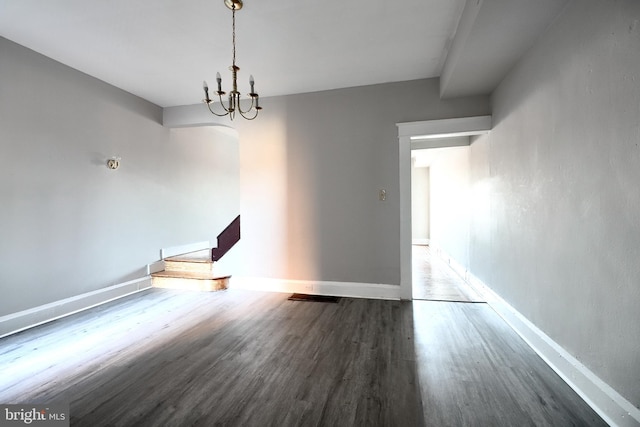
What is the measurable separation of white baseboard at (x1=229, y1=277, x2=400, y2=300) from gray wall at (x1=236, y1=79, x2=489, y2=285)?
0.08 meters

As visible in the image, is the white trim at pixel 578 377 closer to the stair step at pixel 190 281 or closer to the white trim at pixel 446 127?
the white trim at pixel 446 127

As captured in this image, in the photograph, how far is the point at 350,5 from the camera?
86.8 inches

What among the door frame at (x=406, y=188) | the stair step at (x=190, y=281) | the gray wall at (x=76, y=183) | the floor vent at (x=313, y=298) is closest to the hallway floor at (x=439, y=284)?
the door frame at (x=406, y=188)

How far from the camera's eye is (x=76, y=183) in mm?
3285

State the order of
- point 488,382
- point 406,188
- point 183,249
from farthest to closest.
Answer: point 183,249, point 406,188, point 488,382

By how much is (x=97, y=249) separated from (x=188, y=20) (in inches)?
114

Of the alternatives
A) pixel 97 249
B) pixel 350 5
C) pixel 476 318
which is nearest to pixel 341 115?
pixel 350 5

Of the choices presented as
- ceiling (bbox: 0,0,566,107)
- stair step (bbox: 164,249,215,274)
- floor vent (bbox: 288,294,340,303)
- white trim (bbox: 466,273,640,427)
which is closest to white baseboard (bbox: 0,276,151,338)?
stair step (bbox: 164,249,215,274)

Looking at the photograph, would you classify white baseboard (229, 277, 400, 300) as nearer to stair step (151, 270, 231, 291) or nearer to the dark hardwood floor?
stair step (151, 270, 231, 291)

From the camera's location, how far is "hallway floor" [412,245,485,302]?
3.68 meters

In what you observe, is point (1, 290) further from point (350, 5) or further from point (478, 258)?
point (478, 258)

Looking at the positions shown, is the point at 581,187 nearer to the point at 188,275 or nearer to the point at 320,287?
the point at 320,287

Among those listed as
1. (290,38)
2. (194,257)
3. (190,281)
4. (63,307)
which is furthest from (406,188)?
(63,307)

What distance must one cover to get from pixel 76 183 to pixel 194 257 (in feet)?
6.43
